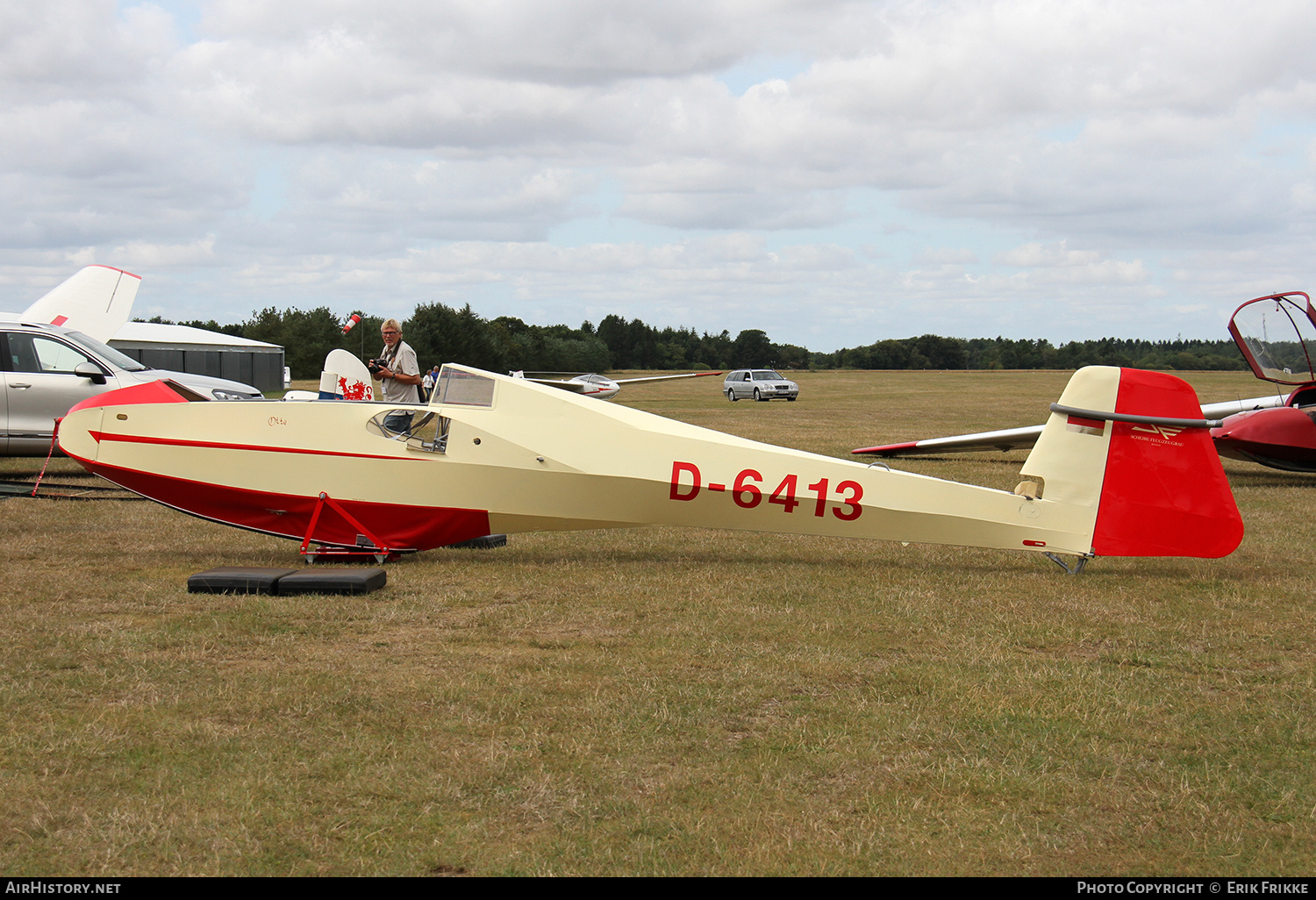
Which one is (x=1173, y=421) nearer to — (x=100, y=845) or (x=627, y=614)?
(x=627, y=614)

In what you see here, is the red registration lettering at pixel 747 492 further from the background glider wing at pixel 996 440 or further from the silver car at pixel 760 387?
the silver car at pixel 760 387

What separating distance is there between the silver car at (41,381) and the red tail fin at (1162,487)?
389 inches

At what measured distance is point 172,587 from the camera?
285 inches

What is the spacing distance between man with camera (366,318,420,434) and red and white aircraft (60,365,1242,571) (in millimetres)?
2186

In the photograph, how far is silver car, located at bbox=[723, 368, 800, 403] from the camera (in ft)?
153

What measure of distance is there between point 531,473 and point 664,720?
3594 millimetres

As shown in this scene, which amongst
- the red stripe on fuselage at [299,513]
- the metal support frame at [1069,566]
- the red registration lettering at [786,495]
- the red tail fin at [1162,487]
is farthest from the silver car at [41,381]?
the red tail fin at [1162,487]

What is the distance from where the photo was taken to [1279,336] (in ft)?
44.2

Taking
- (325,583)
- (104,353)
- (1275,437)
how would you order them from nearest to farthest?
1. (325,583)
2. (104,353)
3. (1275,437)

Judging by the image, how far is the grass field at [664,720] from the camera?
3463 millimetres

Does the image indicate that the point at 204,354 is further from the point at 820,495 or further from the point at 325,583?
the point at 820,495

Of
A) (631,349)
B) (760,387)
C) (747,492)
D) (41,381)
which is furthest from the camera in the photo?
(631,349)

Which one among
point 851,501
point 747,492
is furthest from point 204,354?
point 851,501

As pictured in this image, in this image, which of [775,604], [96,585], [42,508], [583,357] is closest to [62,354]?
[42,508]
